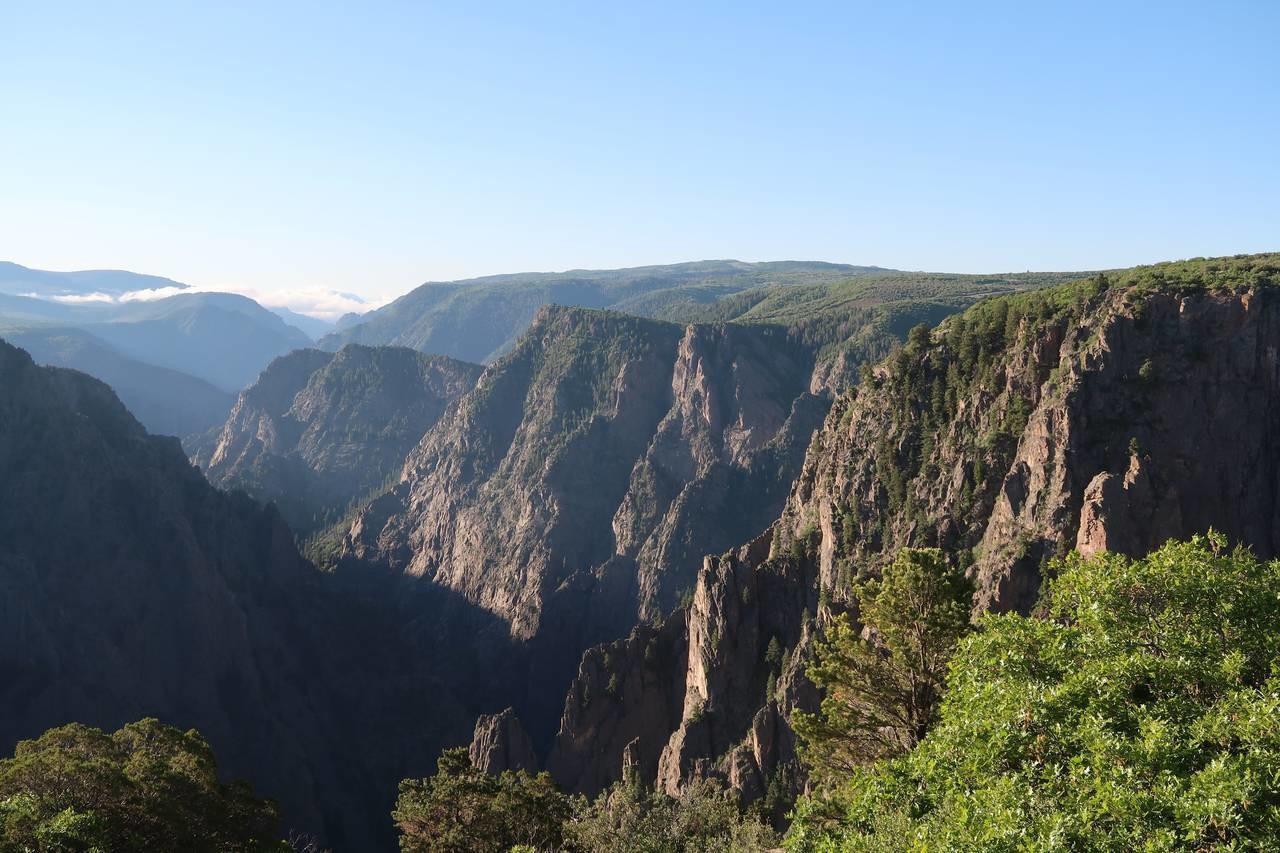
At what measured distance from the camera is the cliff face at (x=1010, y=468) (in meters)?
57.4

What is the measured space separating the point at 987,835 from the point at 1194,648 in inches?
293

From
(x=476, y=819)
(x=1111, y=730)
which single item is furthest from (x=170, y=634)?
(x=1111, y=730)

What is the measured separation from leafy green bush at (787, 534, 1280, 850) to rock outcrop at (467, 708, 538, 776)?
70.6 m

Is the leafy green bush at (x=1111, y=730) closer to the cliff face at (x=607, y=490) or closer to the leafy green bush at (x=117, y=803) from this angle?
the leafy green bush at (x=117, y=803)

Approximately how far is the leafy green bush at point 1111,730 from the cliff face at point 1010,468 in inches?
1301

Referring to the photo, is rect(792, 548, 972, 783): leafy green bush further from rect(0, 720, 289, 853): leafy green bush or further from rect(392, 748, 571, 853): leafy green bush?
rect(0, 720, 289, 853): leafy green bush

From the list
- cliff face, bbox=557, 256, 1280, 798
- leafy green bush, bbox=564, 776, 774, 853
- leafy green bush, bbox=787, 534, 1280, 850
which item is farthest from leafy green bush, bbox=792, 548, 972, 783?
cliff face, bbox=557, 256, 1280, 798

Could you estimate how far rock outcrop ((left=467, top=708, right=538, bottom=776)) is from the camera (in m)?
92.1

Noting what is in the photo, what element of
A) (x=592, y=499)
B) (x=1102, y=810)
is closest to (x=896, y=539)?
(x=1102, y=810)

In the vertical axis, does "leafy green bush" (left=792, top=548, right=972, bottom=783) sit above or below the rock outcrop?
above

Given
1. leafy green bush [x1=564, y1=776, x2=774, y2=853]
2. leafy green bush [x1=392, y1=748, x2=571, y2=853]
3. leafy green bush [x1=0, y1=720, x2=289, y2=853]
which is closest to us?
leafy green bush [x1=0, y1=720, x2=289, y2=853]

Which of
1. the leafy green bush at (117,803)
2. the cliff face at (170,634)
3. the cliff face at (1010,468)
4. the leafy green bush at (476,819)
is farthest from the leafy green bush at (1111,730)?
the cliff face at (170,634)

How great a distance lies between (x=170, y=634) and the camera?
118 m

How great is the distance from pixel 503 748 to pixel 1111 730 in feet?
266
